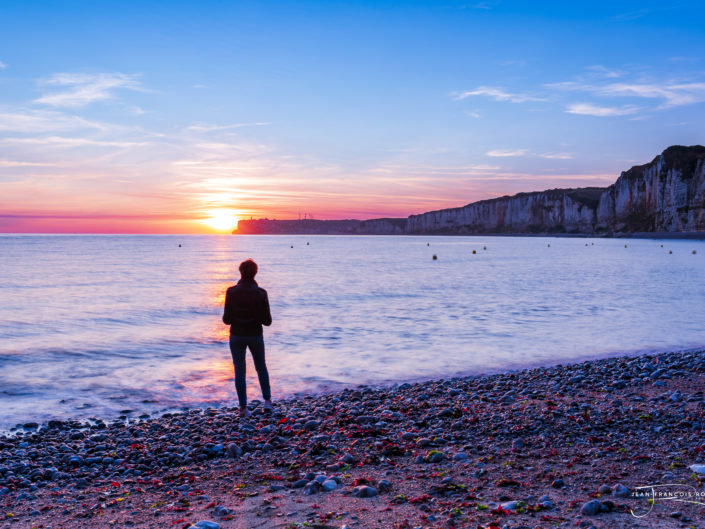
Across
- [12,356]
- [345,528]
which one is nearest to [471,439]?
[345,528]

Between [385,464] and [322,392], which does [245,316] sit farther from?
[385,464]

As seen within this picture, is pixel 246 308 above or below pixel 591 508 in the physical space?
above

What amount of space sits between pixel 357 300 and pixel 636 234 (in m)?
145

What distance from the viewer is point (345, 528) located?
4.73 m

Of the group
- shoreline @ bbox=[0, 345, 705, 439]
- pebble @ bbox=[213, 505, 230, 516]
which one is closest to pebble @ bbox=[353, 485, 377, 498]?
pebble @ bbox=[213, 505, 230, 516]

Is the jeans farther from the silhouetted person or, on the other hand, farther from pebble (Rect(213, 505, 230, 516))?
pebble (Rect(213, 505, 230, 516))

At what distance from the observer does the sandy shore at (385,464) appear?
5078mm

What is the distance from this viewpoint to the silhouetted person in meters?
8.73

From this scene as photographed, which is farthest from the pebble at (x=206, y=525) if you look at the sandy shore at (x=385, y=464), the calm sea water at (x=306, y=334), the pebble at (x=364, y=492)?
the calm sea water at (x=306, y=334)

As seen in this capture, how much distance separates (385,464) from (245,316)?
3635 mm

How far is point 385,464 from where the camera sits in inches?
257

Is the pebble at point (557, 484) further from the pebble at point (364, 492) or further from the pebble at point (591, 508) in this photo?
the pebble at point (364, 492)

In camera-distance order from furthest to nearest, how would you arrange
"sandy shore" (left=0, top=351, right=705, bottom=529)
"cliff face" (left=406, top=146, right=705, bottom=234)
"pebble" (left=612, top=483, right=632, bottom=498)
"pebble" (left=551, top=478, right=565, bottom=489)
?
"cliff face" (left=406, top=146, right=705, bottom=234) < "pebble" (left=551, top=478, right=565, bottom=489) < "pebble" (left=612, top=483, right=632, bottom=498) < "sandy shore" (left=0, top=351, right=705, bottom=529)

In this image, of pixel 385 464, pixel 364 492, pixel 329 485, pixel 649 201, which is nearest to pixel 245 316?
pixel 385 464
